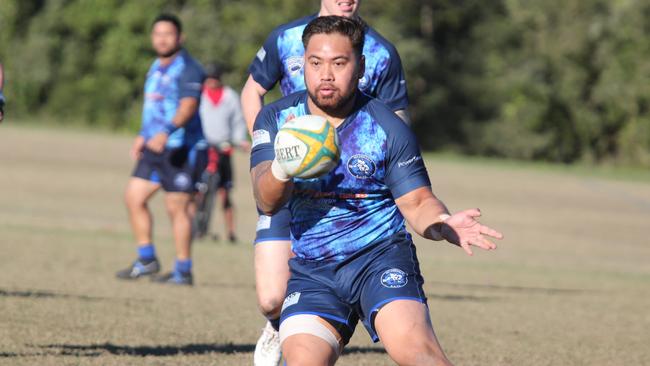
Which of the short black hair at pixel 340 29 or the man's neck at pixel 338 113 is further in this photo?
the man's neck at pixel 338 113

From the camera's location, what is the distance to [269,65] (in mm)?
7559

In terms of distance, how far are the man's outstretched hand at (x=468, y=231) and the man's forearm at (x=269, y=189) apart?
69cm

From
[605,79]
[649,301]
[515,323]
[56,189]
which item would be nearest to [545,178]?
[56,189]

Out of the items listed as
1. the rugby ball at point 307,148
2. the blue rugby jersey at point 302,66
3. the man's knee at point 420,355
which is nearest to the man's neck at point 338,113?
the rugby ball at point 307,148

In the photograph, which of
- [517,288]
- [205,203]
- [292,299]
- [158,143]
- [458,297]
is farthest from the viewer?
[205,203]

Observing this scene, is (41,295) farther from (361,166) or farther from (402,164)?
(402,164)

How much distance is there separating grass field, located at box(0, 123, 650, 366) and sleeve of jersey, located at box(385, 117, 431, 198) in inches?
97.2

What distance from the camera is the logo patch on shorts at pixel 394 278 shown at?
5.25 metres

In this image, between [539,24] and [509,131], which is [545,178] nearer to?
[509,131]

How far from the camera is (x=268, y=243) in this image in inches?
265

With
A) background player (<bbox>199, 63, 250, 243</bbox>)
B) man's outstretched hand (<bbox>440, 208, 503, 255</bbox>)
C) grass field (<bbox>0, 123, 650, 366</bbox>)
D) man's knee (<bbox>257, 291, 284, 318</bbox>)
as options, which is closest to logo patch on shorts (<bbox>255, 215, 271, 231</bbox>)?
man's knee (<bbox>257, 291, 284, 318</bbox>)

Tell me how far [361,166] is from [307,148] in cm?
61

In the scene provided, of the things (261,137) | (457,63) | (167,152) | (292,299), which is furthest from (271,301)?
(457,63)

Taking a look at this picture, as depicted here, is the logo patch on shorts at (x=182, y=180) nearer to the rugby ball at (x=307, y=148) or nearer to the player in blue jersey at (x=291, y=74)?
the player in blue jersey at (x=291, y=74)
